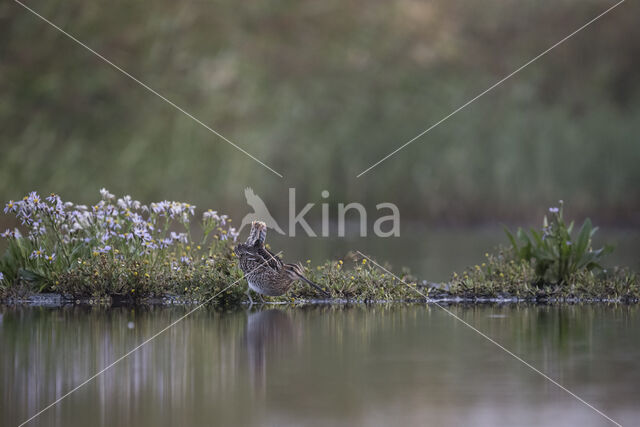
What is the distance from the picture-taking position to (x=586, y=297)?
9.20 meters

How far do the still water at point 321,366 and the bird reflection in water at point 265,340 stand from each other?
0.01 meters

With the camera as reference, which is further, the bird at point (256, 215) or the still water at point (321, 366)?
the bird at point (256, 215)

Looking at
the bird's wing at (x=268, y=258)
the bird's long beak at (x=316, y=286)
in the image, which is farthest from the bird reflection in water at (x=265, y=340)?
the bird's long beak at (x=316, y=286)

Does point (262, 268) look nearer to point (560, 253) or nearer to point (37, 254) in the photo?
point (37, 254)

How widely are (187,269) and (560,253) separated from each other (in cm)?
378

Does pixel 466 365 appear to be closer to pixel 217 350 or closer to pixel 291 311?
pixel 217 350

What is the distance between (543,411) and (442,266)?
6997 mm

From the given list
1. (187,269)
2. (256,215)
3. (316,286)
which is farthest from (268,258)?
(256,215)

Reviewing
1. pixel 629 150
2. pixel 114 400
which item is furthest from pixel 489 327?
pixel 629 150

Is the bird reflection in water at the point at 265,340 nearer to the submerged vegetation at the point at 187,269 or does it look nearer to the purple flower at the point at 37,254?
the submerged vegetation at the point at 187,269

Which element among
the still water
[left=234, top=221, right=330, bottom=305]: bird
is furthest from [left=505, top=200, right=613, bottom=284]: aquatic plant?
[left=234, top=221, right=330, bottom=305]: bird

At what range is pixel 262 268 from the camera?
8469mm

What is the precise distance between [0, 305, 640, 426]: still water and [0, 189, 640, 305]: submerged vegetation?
47 cm

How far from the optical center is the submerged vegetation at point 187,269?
8.88 meters
